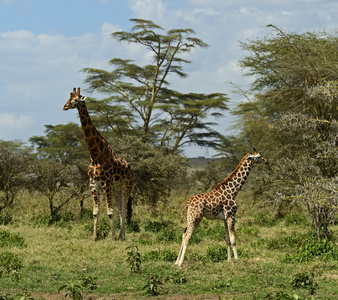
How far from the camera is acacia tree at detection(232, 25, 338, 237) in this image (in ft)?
43.2

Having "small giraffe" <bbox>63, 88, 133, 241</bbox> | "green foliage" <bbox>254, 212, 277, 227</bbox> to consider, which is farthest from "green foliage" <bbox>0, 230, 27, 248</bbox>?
"green foliage" <bbox>254, 212, 277, 227</bbox>

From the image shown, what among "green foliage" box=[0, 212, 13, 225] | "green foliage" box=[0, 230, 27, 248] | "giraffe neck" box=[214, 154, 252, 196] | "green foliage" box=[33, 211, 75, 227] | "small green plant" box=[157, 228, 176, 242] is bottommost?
"small green plant" box=[157, 228, 176, 242]

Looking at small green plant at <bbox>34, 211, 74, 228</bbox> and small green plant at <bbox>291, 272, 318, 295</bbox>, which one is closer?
small green plant at <bbox>291, 272, 318, 295</bbox>

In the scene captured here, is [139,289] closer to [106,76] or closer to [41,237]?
[41,237]

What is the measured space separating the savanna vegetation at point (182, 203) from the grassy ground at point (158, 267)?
33mm

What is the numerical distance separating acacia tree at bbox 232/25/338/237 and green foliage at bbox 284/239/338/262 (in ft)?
3.52

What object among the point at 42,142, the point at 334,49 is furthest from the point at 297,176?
the point at 42,142

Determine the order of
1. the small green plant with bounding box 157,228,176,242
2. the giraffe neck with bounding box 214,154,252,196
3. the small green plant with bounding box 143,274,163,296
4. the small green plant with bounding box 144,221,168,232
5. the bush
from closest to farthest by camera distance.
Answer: the small green plant with bounding box 143,274,163,296, the bush, the giraffe neck with bounding box 214,154,252,196, the small green plant with bounding box 157,228,176,242, the small green plant with bounding box 144,221,168,232

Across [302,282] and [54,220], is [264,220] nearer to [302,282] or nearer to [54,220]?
[54,220]

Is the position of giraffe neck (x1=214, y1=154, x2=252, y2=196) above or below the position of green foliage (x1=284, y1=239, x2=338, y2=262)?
above

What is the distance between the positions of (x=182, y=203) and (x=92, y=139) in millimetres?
10017

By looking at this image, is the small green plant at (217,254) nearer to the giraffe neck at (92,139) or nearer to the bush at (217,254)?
the bush at (217,254)

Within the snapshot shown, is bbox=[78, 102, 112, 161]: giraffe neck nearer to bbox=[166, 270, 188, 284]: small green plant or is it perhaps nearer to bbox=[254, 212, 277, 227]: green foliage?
bbox=[166, 270, 188, 284]: small green plant

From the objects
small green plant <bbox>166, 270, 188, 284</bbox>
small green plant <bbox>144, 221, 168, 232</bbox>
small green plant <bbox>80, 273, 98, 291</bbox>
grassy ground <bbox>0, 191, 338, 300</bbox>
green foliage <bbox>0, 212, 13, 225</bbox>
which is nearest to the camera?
grassy ground <bbox>0, 191, 338, 300</bbox>
